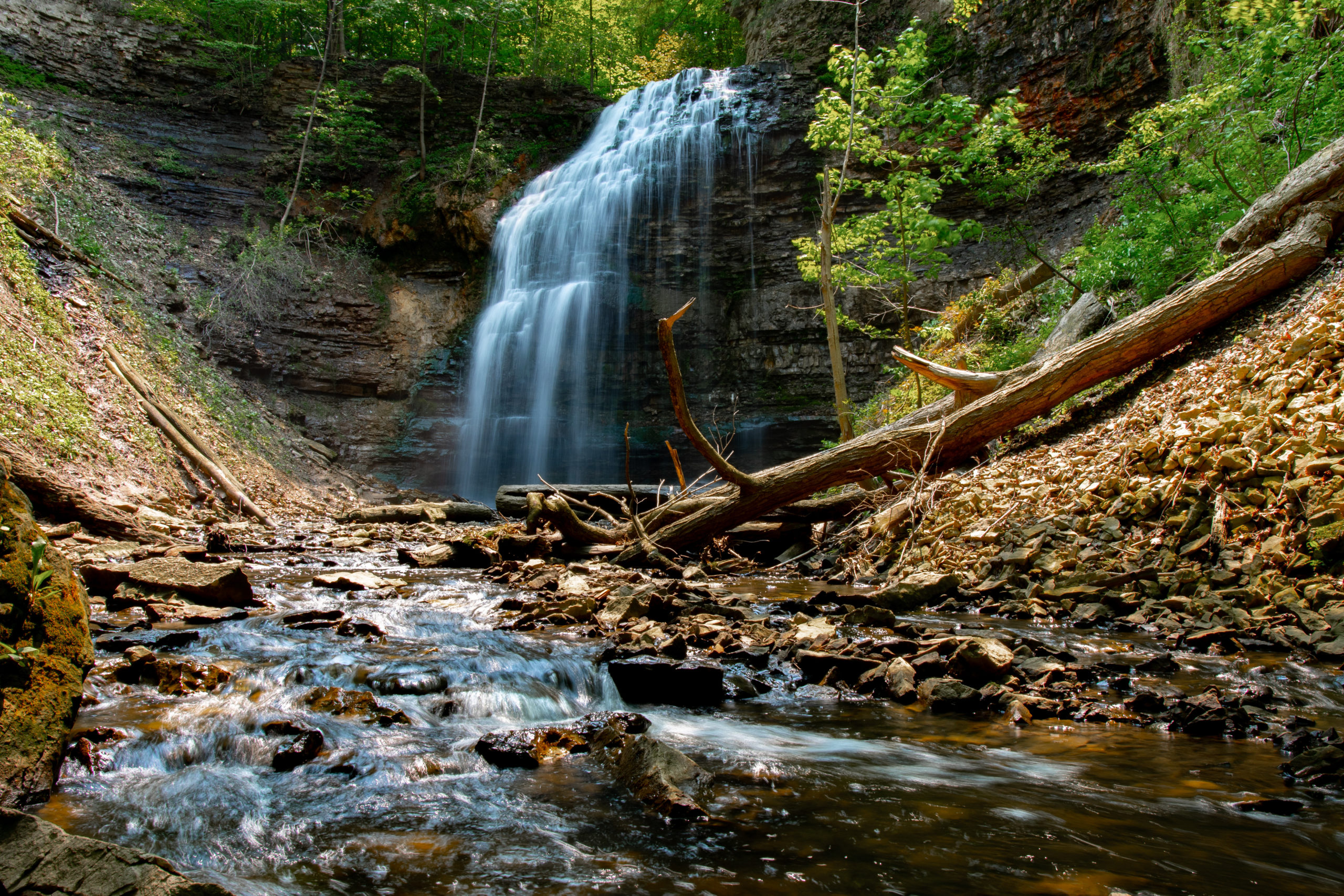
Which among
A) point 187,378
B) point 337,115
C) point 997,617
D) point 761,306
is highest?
point 337,115

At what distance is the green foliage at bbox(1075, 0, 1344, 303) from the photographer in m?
7.30

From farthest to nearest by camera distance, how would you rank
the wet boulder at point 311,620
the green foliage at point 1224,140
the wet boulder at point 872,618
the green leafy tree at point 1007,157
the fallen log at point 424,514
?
the fallen log at point 424,514, the green leafy tree at point 1007,157, the green foliage at point 1224,140, the wet boulder at point 872,618, the wet boulder at point 311,620

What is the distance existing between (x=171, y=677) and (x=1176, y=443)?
6.16 m

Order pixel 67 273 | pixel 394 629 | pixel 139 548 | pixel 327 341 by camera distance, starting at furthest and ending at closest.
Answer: pixel 327 341 → pixel 67 273 → pixel 139 548 → pixel 394 629

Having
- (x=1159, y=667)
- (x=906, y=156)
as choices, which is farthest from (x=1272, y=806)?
(x=906, y=156)

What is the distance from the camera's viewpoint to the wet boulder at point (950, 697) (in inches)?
127

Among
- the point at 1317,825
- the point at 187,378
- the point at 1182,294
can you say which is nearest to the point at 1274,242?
the point at 1182,294

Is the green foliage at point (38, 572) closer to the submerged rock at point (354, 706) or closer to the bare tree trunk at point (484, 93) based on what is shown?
the submerged rock at point (354, 706)

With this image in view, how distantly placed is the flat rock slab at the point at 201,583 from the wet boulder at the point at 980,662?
4.38m

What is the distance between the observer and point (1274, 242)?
20.9 feet

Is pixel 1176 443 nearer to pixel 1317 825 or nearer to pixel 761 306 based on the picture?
pixel 1317 825

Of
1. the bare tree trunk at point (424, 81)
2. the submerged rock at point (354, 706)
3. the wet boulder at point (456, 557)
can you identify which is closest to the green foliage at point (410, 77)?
the bare tree trunk at point (424, 81)

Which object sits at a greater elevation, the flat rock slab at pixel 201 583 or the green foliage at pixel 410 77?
the green foliage at pixel 410 77

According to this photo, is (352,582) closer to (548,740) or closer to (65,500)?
(65,500)
